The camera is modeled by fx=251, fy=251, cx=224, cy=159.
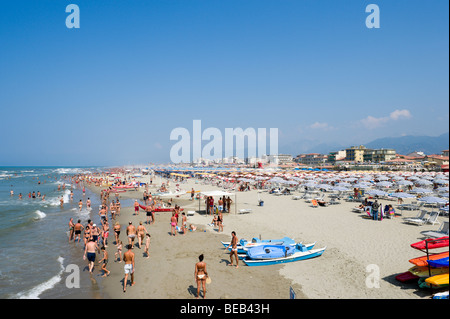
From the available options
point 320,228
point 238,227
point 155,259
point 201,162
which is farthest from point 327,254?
point 201,162

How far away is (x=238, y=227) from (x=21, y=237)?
421 inches

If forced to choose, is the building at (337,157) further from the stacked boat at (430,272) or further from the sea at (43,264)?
the stacked boat at (430,272)

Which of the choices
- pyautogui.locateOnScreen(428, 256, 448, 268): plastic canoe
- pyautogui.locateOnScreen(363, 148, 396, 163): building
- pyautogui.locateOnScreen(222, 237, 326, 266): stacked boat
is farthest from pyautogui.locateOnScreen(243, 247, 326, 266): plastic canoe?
pyautogui.locateOnScreen(363, 148, 396, 163): building

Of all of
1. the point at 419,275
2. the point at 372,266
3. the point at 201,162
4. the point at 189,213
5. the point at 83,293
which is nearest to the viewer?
the point at 419,275

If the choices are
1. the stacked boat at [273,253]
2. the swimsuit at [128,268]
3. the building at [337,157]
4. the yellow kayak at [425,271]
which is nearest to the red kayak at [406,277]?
the yellow kayak at [425,271]

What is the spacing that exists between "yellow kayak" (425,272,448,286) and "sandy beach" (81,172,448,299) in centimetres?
49

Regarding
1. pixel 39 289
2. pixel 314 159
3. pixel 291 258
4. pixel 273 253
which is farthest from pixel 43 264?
pixel 314 159

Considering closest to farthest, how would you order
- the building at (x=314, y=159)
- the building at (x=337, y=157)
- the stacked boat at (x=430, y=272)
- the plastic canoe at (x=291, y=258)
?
the stacked boat at (x=430, y=272), the plastic canoe at (x=291, y=258), the building at (x=337, y=157), the building at (x=314, y=159)

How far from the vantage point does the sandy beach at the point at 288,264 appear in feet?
20.8

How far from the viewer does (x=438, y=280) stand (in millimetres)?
5602

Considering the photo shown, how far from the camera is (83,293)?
662cm

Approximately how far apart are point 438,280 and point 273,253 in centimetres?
412

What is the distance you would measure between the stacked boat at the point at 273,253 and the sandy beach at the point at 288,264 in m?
0.20
